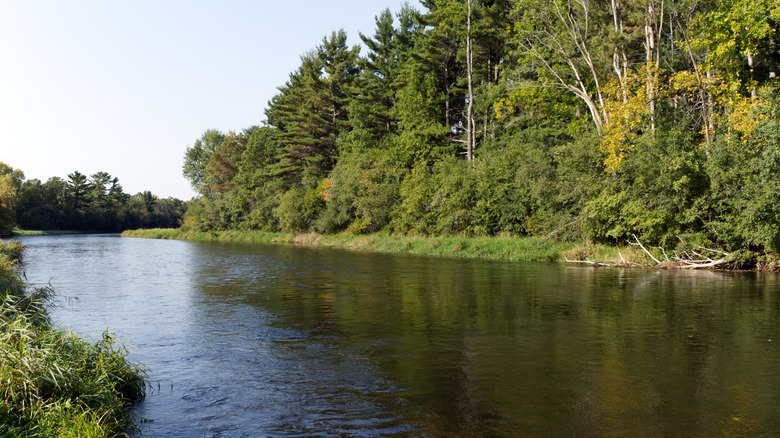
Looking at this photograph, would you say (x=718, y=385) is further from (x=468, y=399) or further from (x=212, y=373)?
(x=212, y=373)

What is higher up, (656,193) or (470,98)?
(470,98)

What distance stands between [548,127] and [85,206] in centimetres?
11184

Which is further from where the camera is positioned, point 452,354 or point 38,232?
point 38,232

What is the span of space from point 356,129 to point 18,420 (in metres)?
54.0

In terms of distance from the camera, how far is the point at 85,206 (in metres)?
119

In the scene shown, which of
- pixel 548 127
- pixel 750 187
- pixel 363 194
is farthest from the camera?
pixel 363 194

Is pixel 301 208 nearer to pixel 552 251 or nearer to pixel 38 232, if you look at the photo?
pixel 552 251

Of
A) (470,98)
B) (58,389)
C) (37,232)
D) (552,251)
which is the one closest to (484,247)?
(552,251)

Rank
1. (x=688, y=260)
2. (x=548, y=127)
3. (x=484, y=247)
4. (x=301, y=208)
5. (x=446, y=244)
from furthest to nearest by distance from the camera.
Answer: (x=301, y=208)
(x=548, y=127)
(x=446, y=244)
(x=484, y=247)
(x=688, y=260)

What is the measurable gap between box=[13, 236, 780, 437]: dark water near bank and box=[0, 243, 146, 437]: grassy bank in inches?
27.4

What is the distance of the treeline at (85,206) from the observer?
102 meters

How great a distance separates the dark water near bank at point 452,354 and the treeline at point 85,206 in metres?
79.0

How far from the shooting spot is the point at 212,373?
9531mm

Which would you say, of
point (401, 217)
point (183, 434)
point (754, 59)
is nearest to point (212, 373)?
point (183, 434)
